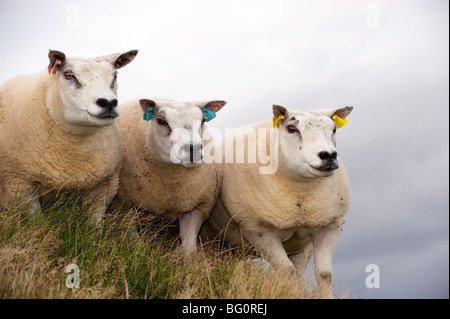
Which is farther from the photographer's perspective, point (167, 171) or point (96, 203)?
point (167, 171)

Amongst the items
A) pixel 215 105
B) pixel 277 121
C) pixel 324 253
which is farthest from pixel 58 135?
pixel 324 253

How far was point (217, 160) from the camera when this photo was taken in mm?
8617

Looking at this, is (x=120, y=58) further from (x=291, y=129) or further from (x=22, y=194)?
(x=291, y=129)

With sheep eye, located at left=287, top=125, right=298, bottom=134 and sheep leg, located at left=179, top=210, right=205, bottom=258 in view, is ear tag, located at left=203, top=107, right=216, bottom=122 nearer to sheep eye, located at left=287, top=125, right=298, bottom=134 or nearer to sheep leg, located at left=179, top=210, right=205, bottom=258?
sheep eye, located at left=287, top=125, right=298, bottom=134

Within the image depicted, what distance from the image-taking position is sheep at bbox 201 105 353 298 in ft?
24.3

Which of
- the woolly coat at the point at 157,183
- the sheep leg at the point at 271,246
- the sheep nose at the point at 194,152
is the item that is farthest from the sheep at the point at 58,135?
the sheep leg at the point at 271,246

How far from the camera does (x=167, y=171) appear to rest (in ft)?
25.8

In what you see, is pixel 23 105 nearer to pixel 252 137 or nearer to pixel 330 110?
pixel 252 137

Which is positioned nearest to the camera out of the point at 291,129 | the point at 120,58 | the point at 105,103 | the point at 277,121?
the point at 105,103

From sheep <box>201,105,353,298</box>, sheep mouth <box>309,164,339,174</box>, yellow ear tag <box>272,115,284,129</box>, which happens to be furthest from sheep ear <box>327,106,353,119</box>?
sheep mouth <box>309,164,339,174</box>

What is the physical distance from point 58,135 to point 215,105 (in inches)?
91.5

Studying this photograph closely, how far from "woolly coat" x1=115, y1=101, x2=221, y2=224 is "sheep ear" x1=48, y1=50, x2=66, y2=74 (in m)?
1.51
